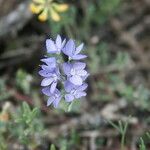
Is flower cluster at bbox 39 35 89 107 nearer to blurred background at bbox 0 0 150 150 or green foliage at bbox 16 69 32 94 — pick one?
blurred background at bbox 0 0 150 150

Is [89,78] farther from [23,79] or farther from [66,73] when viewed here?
[66,73]

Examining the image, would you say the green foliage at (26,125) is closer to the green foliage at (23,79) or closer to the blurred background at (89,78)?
the blurred background at (89,78)

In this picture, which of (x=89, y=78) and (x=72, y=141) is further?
(x=89, y=78)

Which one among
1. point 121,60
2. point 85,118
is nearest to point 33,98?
point 85,118

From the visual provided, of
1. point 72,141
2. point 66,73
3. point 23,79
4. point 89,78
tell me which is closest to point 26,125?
point 72,141

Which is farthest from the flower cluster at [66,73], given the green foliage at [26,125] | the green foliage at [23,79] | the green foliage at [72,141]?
the green foliage at [23,79]

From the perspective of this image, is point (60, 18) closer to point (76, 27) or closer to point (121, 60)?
point (76, 27)

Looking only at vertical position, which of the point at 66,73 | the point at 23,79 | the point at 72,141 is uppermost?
the point at 23,79

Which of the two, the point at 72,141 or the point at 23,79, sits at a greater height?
the point at 23,79
